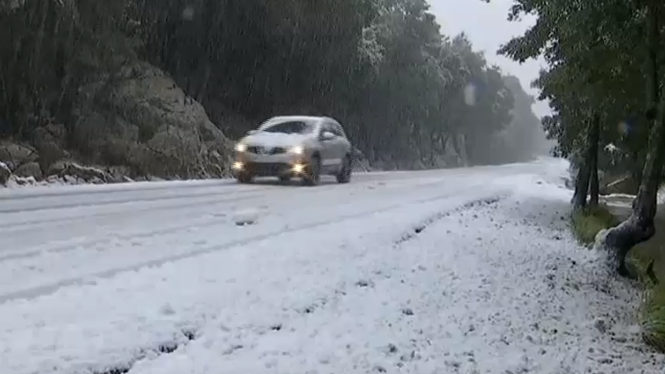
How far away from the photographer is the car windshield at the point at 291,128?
57.2ft

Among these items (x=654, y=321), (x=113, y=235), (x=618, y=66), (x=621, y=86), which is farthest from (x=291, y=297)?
(x=621, y=86)

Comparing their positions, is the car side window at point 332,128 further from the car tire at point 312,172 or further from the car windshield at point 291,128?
the car tire at point 312,172

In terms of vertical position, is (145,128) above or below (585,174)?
above

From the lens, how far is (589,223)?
12.8m

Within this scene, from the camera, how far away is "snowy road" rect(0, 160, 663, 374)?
4.00m

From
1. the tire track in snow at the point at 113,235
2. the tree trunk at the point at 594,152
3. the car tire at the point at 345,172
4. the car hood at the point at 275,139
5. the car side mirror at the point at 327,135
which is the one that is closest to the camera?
the tire track in snow at the point at 113,235

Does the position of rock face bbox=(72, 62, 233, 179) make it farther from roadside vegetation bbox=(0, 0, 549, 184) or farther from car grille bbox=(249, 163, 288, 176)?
car grille bbox=(249, 163, 288, 176)

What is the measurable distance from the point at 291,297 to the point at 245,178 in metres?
11.9

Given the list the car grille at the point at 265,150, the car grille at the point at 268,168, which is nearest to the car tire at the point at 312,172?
the car grille at the point at 268,168

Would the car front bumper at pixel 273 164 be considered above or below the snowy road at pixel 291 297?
above

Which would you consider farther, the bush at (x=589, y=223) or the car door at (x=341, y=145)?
the car door at (x=341, y=145)

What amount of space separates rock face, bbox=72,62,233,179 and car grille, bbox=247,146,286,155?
3.63m

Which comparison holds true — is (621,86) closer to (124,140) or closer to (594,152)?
(594,152)

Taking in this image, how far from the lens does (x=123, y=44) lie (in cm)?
1912
